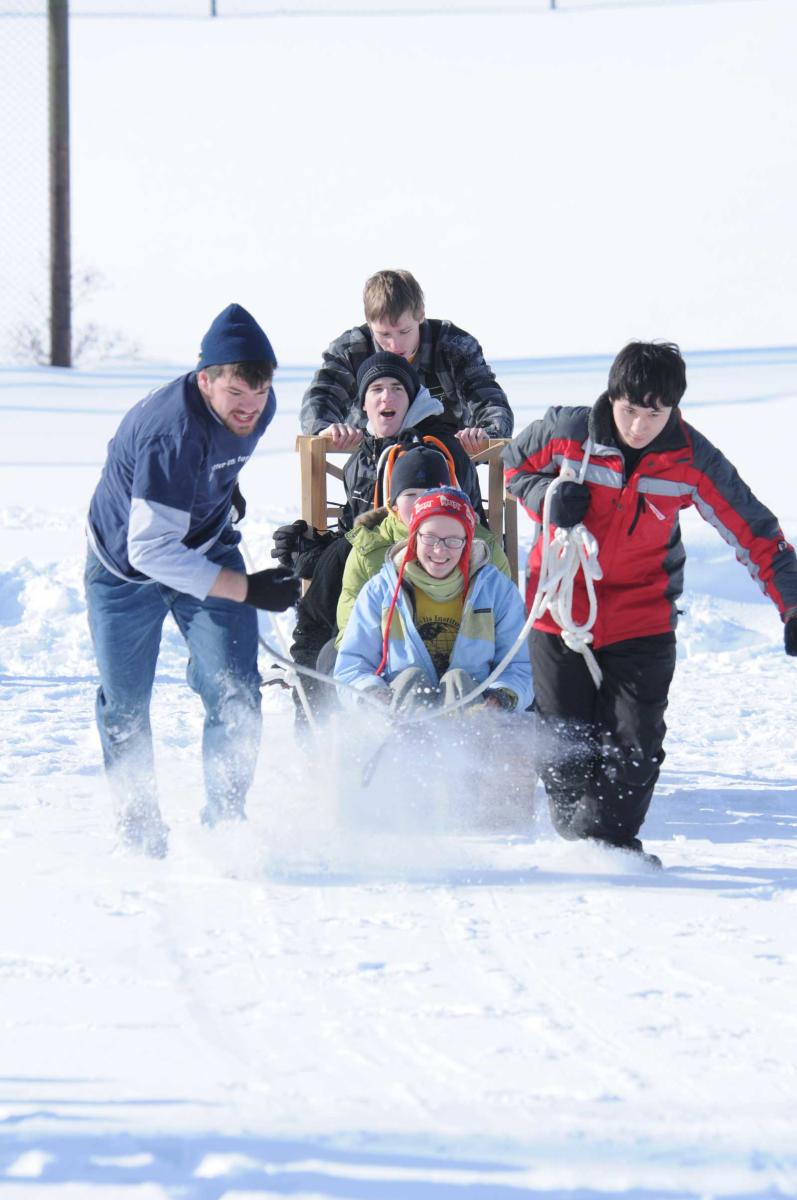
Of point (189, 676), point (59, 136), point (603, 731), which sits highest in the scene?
point (59, 136)

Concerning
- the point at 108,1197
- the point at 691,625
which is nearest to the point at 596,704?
the point at 108,1197

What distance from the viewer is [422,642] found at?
189 inches

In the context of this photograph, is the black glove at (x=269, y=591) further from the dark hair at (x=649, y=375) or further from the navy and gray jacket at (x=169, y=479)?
the dark hair at (x=649, y=375)

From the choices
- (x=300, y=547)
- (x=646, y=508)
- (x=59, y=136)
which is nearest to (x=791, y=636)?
(x=646, y=508)

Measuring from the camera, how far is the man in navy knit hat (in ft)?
13.2

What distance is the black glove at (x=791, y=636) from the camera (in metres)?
4.14

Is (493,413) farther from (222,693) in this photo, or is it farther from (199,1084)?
(199,1084)

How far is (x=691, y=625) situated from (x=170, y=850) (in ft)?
14.1

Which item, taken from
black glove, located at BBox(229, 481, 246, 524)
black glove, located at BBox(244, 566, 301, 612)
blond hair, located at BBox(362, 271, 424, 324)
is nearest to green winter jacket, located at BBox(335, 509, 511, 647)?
black glove, located at BBox(229, 481, 246, 524)

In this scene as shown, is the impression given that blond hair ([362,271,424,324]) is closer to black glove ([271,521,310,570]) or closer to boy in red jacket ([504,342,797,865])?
black glove ([271,521,310,570])

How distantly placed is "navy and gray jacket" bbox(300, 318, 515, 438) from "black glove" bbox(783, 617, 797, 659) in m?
1.59

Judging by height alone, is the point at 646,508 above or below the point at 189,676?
above

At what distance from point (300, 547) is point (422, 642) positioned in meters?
0.78

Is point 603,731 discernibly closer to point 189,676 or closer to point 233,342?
point 189,676
